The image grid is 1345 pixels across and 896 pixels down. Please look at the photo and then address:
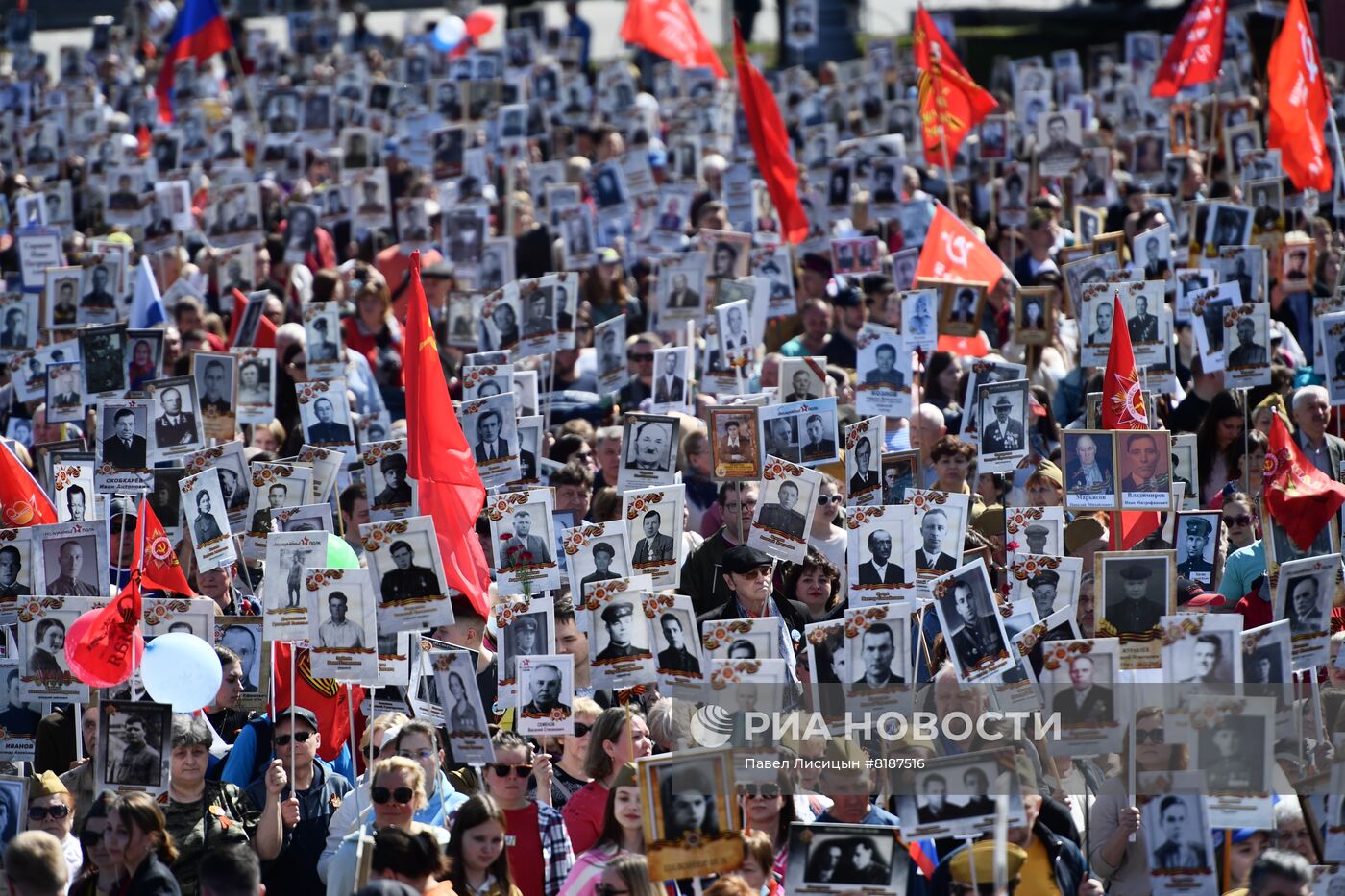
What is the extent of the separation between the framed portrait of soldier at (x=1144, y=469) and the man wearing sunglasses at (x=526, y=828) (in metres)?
3.25

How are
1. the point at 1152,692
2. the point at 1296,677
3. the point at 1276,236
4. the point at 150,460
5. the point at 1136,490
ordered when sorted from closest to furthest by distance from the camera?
the point at 1152,692 → the point at 1296,677 → the point at 1136,490 → the point at 150,460 → the point at 1276,236

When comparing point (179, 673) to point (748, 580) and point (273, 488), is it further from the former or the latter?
point (273, 488)

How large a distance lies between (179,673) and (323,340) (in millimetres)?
5125

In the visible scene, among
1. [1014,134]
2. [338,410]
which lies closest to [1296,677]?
[338,410]

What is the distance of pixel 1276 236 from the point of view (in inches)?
577

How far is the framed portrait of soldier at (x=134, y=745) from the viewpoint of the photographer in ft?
23.6

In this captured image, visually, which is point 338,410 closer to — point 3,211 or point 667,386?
point 667,386

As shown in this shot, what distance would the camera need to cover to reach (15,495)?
9570mm

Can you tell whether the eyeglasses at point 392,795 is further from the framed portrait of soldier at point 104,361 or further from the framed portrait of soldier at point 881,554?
the framed portrait of soldier at point 104,361

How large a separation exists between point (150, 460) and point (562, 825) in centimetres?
401

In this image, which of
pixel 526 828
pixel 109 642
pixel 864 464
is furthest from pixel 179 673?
pixel 864 464

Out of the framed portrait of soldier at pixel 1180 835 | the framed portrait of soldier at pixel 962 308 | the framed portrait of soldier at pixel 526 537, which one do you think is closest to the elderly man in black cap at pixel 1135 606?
the framed portrait of soldier at pixel 1180 835

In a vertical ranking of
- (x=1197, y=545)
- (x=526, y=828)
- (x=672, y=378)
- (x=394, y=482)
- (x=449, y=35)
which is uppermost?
(x=449, y=35)

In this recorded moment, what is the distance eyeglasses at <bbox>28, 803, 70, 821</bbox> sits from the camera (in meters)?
6.99
